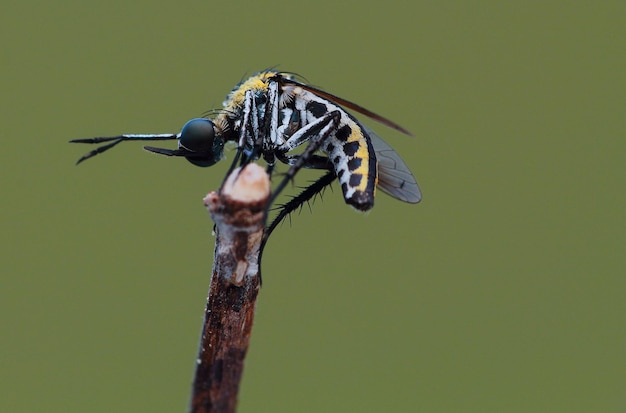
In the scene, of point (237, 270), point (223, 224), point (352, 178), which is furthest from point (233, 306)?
point (352, 178)

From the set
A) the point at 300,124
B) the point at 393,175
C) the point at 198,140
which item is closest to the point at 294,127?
the point at 300,124

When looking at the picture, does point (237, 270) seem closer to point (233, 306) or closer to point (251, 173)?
point (233, 306)

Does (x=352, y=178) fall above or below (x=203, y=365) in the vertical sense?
above

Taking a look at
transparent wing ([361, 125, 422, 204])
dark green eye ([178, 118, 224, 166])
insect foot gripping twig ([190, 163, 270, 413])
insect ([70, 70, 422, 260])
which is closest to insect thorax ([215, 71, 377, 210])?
insect ([70, 70, 422, 260])

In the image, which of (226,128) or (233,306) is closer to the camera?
(233,306)

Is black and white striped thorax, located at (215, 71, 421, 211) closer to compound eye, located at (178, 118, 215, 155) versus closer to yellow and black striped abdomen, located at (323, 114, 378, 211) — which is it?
yellow and black striped abdomen, located at (323, 114, 378, 211)

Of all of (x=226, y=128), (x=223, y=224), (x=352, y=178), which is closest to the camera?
(x=223, y=224)
